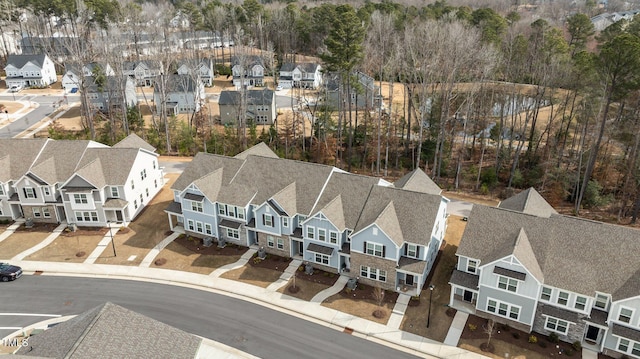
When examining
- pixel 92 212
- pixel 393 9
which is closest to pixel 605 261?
pixel 92 212

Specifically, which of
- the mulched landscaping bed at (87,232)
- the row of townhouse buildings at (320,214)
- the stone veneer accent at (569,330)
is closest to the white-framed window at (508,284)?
the stone veneer accent at (569,330)

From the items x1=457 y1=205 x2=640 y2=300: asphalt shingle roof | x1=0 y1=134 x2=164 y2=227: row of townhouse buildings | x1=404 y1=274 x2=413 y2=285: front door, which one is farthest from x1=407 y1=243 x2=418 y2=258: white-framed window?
x1=0 y1=134 x2=164 y2=227: row of townhouse buildings

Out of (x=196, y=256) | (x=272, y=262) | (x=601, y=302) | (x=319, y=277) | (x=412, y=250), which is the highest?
(x=412, y=250)

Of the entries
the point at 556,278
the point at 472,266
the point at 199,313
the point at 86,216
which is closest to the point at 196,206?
the point at 199,313

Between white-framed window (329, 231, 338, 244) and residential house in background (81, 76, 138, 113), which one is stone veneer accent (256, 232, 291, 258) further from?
residential house in background (81, 76, 138, 113)

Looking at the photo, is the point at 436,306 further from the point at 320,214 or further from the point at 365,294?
the point at 320,214

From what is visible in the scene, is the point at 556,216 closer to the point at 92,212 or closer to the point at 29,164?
the point at 92,212
